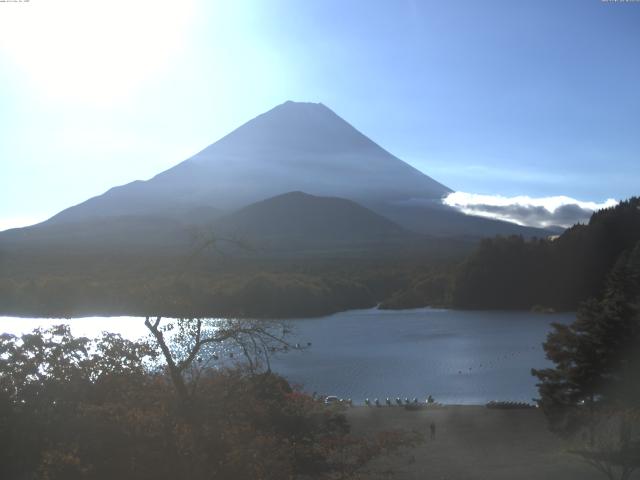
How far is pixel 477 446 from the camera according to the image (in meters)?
10.9

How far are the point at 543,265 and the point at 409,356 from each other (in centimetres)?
2278

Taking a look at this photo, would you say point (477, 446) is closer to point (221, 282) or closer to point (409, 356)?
point (409, 356)

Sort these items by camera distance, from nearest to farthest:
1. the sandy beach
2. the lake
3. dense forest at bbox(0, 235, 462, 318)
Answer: dense forest at bbox(0, 235, 462, 318) < the sandy beach < the lake

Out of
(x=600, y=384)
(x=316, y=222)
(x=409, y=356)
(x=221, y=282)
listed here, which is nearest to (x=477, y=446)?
(x=600, y=384)

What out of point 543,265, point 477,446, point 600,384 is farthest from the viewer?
point 543,265

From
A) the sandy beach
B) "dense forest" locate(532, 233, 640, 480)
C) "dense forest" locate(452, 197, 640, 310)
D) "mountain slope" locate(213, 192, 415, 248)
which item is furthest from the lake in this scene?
"mountain slope" locate(213, 192, 415, 248)

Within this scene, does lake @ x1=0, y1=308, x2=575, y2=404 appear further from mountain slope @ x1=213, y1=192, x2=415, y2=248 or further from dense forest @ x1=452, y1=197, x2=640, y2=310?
mountain slope @ x1=213, y1=192, x2=415, y2=248

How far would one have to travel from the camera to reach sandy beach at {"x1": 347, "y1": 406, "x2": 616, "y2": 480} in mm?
8977

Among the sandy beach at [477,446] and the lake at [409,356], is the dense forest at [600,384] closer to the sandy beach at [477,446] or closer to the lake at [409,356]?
the sandy beach at [477,446]

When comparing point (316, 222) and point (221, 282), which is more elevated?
point (316, 222)

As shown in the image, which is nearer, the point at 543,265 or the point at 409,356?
the point at 409,356

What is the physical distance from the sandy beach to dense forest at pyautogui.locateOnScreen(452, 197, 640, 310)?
29356mm

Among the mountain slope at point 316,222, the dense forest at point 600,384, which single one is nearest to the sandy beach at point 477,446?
the dense forest at point 600,384

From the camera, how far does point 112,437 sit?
13.6 feet
